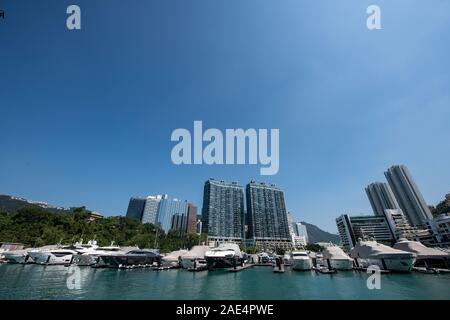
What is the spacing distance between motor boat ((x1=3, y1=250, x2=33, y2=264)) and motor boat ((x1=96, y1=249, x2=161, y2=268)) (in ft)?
55.1

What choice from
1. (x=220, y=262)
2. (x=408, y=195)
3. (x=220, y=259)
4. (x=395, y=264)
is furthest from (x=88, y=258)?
(x=408, y=195)

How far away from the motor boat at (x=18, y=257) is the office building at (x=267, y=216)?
4296 inches

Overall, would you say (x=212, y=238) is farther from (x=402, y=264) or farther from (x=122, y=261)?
(x=402, y=264)

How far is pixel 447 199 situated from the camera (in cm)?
8594

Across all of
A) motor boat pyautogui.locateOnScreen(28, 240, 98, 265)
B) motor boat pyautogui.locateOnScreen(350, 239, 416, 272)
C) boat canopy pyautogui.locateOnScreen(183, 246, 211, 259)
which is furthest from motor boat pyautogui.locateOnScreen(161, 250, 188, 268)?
motor boat pyautogui.locateOnScreen(350, 239, 416, 272)

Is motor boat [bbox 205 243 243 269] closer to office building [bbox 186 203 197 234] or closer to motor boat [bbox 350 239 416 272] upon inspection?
motor boat [bbox 350 239 416 272]

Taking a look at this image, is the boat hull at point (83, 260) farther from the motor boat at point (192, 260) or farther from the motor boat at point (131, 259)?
the motor boat at point (192, 260)

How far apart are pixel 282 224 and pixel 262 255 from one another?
7143cm

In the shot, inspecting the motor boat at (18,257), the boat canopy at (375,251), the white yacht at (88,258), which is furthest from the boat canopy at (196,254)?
the motor boat at (18,257)

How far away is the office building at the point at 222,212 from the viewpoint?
5138 inches

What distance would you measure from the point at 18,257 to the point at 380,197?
16424cm

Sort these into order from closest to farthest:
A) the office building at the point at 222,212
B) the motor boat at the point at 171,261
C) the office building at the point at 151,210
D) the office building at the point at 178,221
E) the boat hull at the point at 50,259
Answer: the boat hull at the point at 50,259 < the motor boat at the point at 171,261 < the office building at the point at 222,212 < the office building at the point at 178,221 < the office building at the point at 151,210
